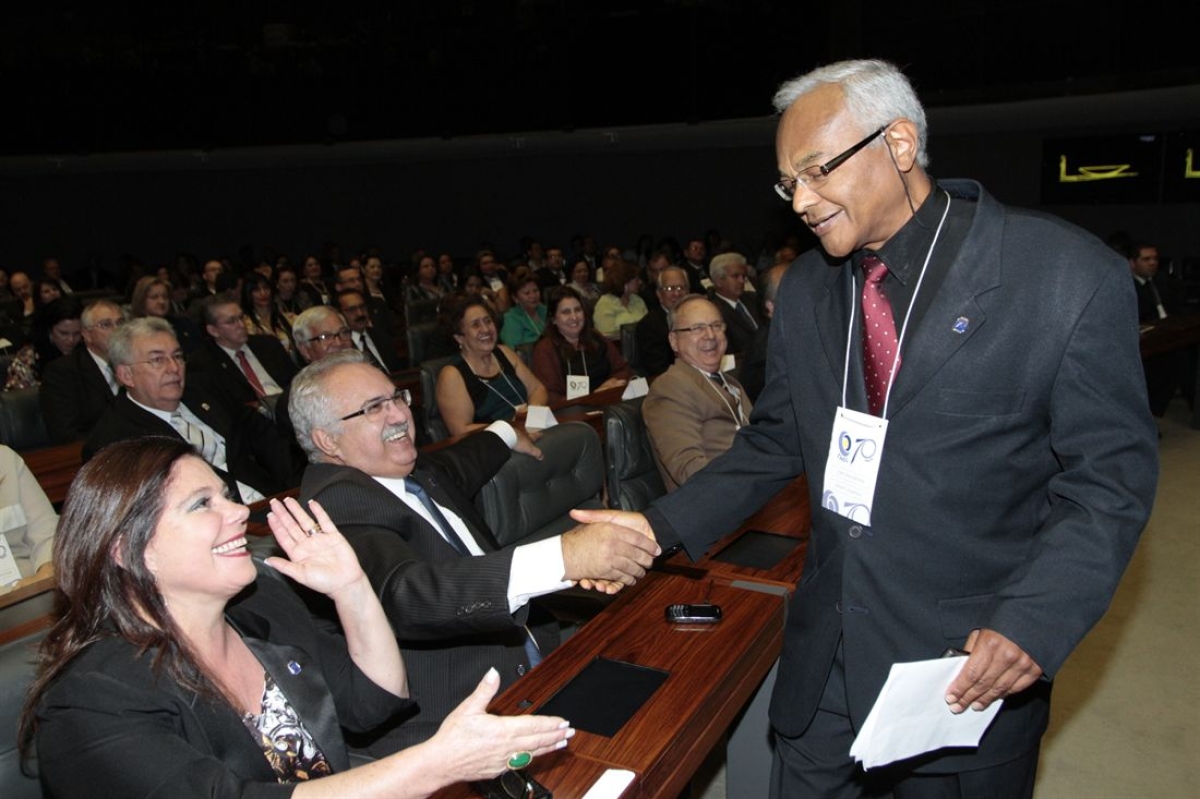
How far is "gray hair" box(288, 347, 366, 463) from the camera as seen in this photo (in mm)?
2553

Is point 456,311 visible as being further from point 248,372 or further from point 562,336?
point 248,372

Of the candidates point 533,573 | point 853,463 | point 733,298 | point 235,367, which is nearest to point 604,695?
point 533,573

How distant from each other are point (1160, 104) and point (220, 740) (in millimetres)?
10842

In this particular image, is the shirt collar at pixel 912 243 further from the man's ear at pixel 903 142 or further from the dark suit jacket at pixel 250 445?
the dark suit jacket at pixel 250 445

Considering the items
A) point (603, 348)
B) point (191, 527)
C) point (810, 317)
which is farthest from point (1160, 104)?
point (191, 527)

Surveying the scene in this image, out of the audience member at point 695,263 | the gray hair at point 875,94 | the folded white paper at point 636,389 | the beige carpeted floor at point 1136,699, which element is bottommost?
the beige carpeted floor at point 1136,699

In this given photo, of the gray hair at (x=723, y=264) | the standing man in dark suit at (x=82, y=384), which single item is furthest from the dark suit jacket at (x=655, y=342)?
the standing man in dark suit at (x=82, y=384)

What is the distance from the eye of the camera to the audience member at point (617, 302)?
855cm

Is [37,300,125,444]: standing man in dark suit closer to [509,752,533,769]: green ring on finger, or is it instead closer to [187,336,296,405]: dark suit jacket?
[187,336,296,405]: dark suit jacket

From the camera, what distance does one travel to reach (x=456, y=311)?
535 centimetres

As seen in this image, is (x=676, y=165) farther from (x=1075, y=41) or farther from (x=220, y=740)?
(x=220, y=740)

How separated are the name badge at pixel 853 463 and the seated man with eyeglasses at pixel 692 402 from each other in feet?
5.93

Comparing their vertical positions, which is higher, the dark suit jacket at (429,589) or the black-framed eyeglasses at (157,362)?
the black-framed eyeglasses at (157,362)

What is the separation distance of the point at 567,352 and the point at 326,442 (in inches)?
146
